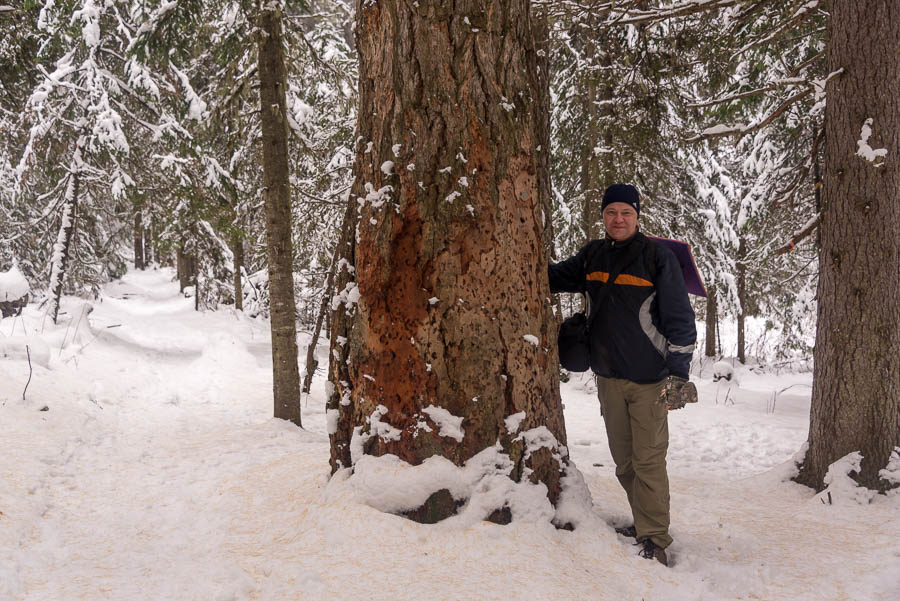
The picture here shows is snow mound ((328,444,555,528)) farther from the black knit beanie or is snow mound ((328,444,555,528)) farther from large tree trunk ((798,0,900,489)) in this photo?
large tree trunk ((798,0,900,489))

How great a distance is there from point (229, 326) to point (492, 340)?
15.0 meters

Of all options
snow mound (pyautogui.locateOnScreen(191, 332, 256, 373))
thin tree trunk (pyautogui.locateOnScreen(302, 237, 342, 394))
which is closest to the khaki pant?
thin tree trunk (pyautogui.locateOnScreen(302, 237, 342, 394))

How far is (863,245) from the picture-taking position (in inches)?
163

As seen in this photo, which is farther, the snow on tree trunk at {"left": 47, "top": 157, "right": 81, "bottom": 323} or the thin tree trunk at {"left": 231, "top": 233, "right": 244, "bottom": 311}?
the thin tree trunk at {"left": 231, "top": 233, "right": 244, "bottom": 311}

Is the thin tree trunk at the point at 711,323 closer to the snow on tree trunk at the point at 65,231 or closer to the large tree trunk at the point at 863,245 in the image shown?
the large tree trunk at the point at 863,245

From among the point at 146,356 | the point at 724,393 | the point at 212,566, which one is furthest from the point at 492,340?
the point at 146,356

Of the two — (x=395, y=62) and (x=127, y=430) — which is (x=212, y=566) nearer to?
(x=395, y=62)

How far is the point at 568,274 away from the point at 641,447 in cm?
121

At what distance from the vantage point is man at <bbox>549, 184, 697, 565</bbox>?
3.20 metres

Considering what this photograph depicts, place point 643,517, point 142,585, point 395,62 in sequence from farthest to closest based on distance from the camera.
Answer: point 643,517 → point 395,62 → point 142,585

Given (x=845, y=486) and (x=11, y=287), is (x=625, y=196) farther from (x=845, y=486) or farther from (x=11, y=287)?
(x=11, y=287)

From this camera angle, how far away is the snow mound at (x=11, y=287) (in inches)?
470

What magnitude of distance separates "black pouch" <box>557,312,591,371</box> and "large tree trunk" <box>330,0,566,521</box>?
532 mm

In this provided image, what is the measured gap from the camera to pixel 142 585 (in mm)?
2496
